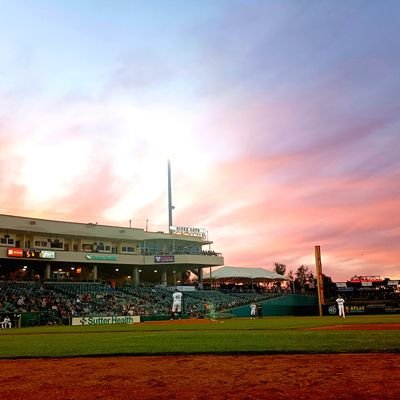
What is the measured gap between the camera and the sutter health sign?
36969 mm

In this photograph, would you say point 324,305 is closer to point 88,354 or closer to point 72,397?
point 88,354

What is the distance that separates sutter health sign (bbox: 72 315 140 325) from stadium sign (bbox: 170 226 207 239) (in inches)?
1104

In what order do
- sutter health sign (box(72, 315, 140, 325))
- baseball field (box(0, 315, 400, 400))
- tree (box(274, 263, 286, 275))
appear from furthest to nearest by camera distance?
tree (box(274, 263, 286, 275)) < sutter health sign (box(72, 315, 140, 325)) < baseball field (box(0, 315, 400, 400))

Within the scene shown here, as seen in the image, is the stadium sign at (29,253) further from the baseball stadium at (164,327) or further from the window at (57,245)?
the window at (57,245)

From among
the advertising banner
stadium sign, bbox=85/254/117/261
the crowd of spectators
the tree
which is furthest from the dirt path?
the tree

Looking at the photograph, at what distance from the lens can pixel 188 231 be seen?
226 ft

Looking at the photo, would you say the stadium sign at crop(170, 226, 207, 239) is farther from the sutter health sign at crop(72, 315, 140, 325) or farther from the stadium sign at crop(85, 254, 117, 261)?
the sutter health sign at crop(72, 315, 140, 325)

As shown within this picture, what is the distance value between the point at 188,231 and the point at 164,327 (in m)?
42.1

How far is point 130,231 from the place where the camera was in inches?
2537

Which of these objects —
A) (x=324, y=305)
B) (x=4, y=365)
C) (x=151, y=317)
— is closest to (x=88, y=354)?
(x=4, y=365)

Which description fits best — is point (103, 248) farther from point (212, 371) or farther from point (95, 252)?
point (212, 371)

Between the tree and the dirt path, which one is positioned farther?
the tree

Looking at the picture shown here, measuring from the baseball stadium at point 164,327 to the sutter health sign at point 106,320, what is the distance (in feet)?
0.31

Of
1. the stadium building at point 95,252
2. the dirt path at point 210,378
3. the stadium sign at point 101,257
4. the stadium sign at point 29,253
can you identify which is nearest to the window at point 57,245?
the stadium building at point 95,252
